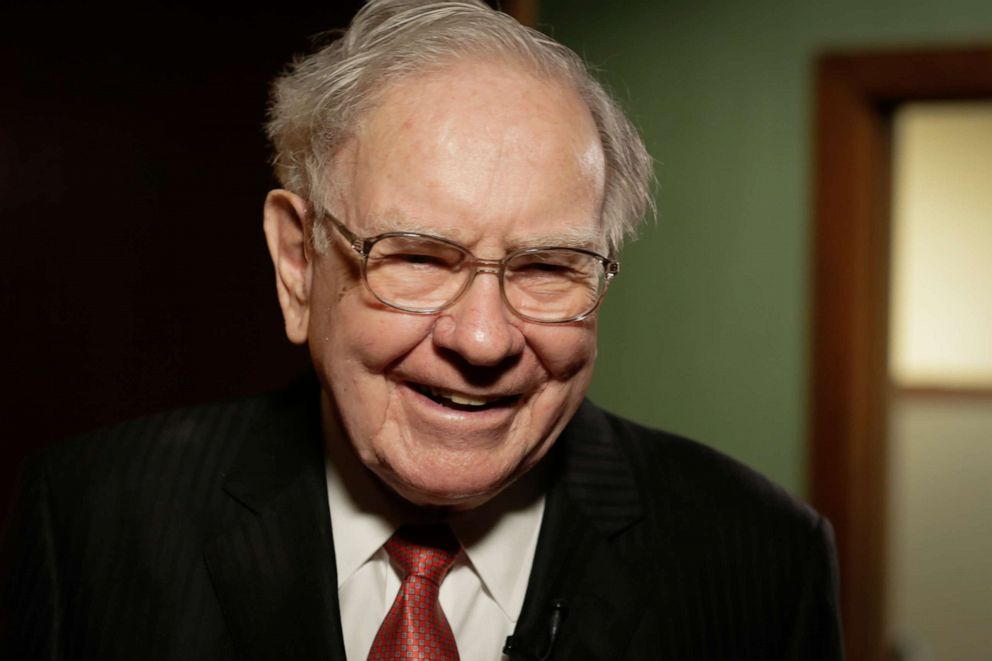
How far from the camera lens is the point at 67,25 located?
1817 millimetres

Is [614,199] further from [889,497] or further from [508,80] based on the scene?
[889,497]

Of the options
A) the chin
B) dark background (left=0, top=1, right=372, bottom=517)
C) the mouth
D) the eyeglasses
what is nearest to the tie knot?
the chin

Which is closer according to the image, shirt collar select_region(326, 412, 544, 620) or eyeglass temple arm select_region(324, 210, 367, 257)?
eyeglass temple arm select_region(324, 210, 367, 257)

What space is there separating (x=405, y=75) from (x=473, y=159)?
0.16m

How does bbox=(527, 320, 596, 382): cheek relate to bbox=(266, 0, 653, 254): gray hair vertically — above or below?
below

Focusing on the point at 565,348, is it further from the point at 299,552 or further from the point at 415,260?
the point at 299,552

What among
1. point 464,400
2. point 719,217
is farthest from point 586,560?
point 719,217

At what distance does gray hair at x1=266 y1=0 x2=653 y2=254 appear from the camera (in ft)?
4.47

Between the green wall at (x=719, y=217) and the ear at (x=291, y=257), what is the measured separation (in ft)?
4.71

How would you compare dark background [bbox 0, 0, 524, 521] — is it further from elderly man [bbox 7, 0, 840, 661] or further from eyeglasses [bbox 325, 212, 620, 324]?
eyeglasses [bbox 325, 212, 620, 324]

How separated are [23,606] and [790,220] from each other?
196 cm

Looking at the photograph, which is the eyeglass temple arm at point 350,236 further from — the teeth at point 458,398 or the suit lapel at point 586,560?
the suit lapel at point 586,560

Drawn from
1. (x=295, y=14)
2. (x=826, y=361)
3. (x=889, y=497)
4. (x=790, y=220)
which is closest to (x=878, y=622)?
(x=889, y=497)

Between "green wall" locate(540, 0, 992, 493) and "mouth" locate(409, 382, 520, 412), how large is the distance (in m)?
1.47
